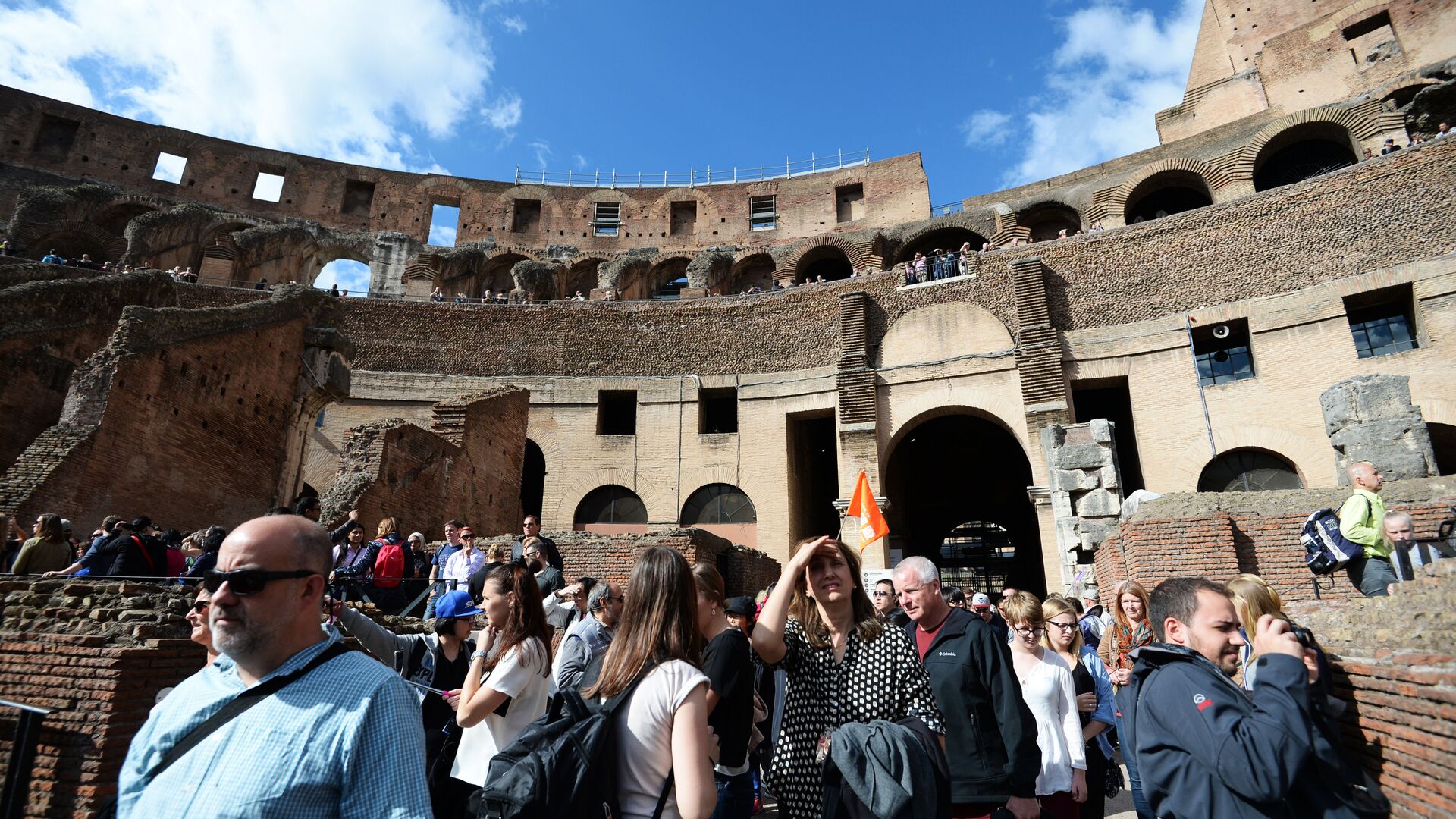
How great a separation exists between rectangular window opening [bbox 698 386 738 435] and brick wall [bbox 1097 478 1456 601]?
1425 cm

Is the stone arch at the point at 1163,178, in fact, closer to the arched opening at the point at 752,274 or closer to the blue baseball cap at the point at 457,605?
the arched opening at the point at 752,274

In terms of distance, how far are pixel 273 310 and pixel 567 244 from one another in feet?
66.7

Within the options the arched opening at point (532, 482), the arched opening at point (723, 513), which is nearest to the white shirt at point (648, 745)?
the arched opening at point (723, 513)

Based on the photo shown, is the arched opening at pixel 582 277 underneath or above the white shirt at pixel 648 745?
above

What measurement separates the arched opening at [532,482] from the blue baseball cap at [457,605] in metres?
19.4

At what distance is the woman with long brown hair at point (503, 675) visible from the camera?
9.47ft

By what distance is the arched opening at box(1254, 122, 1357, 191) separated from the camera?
78.9ft

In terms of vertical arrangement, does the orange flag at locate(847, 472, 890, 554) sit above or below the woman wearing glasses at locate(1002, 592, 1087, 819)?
above

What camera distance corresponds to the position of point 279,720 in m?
1.65

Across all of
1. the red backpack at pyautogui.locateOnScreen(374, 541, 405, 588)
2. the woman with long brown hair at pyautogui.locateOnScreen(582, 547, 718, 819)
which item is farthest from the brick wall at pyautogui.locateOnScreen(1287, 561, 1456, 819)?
the red backpack at pyautogui.locateOnScreen(374, 541, 405, 588)

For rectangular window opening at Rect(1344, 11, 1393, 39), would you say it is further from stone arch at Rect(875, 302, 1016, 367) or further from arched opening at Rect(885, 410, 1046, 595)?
arched opening at Rect(885, 410, 1046, 595)

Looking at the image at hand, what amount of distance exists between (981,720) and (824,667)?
77 centimetres

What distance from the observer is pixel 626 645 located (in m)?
2.43

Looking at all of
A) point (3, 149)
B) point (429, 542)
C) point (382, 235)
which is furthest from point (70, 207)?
point (429, 542)
